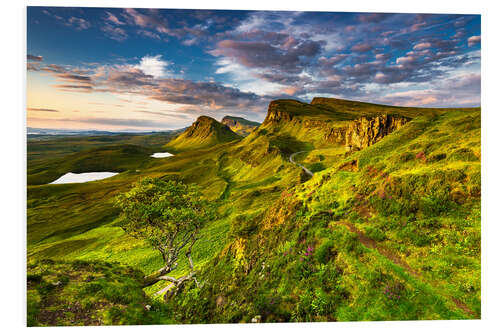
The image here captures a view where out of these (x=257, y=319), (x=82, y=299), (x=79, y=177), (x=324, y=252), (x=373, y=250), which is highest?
(x=373, y=250)

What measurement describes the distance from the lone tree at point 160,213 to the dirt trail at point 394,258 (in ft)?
35.4

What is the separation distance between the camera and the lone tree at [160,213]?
13711mm

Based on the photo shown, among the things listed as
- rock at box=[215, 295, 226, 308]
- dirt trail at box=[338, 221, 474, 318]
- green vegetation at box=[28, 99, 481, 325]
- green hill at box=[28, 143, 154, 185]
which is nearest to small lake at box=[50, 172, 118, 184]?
green hill at box=[28, 143, 154, 185]

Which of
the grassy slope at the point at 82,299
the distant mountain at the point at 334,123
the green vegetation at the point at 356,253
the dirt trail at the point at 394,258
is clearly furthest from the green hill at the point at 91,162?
the dirt trail at the point at 394,258

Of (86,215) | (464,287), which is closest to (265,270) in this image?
(464,287)

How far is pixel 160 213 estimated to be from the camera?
14.4 meters

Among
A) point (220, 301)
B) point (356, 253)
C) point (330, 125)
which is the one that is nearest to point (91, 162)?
point (330, 125)

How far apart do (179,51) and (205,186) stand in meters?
51.7

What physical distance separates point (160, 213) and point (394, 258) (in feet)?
47.3

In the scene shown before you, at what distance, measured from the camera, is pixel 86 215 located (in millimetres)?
61469

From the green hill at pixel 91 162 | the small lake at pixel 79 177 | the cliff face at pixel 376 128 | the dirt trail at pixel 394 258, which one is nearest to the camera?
the dirt trail at pixel 394 258

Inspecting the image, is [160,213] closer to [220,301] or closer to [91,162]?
[220,301]

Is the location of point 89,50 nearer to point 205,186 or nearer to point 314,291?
point 314,291

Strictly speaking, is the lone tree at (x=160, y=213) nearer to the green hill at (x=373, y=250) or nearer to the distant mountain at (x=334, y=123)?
the green hill at (x=373, y=250)
